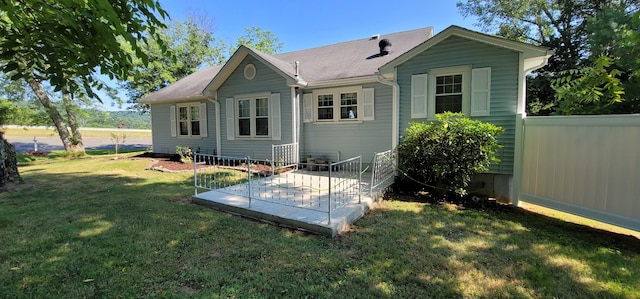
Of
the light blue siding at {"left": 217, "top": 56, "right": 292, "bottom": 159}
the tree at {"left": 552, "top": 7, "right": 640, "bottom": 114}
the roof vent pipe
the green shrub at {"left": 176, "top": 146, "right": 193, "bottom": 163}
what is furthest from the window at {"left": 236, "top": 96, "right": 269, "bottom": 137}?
the tree at {"left": 552, "top": 7, "right": 640, "bottom": 114}

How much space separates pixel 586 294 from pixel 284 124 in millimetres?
8406

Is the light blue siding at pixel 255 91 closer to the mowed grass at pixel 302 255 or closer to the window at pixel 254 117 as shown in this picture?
the window at pixel 254 117

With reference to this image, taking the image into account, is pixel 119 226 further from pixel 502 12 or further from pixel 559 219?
pixel 502 12

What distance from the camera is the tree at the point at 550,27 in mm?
13188

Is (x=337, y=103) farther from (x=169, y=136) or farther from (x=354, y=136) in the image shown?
(x=169, y=136)

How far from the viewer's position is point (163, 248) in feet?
12.3

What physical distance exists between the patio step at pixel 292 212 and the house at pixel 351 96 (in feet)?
10.5

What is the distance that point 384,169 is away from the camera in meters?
7.01

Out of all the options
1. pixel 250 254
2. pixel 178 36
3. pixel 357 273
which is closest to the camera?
pixel 357 273

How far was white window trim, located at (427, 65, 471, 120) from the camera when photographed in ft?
22.3

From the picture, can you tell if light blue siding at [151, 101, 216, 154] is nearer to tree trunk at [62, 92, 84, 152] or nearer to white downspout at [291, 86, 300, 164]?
white downspout at [291, 86, 300, 164]

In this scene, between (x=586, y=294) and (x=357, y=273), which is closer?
(x=586, y=294)

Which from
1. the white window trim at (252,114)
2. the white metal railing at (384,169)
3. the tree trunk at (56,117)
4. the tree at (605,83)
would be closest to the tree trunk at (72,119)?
the tree trunk at (56,117)

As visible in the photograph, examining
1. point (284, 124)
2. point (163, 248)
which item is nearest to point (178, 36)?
point (284, 124)
